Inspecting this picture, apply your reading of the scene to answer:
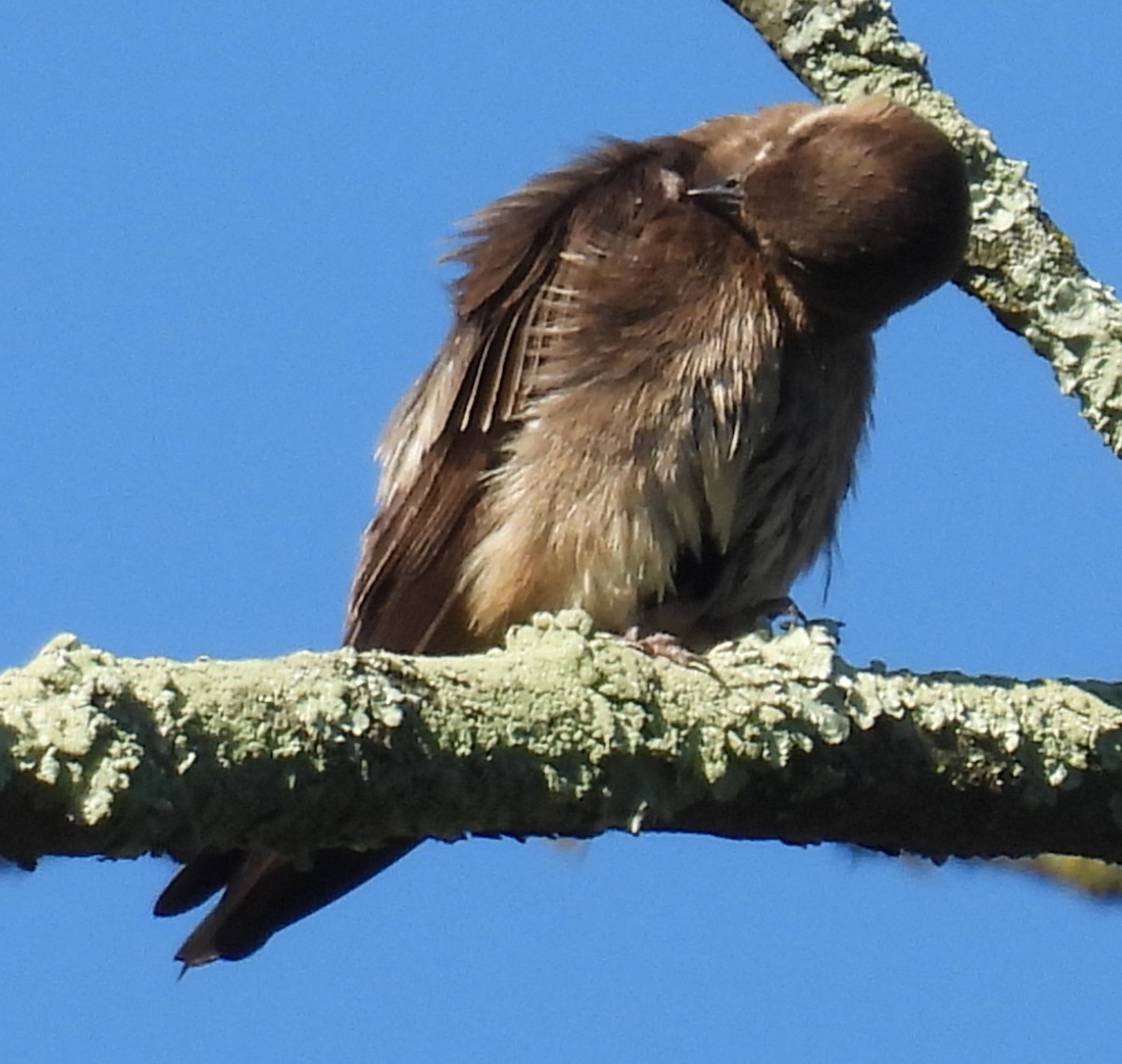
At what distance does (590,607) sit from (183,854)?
1950 mm

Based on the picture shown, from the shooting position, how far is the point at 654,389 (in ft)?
13.3

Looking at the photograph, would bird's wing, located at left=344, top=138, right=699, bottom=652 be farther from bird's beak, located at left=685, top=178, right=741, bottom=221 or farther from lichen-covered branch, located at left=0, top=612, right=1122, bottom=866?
lichen-covered branch, located at left=0, top=612, right=1122, bottom=866

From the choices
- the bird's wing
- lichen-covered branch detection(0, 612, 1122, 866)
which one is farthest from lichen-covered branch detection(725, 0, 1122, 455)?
lichen-covered branch detection(0, 612, 1122, 866)

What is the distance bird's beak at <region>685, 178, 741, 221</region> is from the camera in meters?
4.25

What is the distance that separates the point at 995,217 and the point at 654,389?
2.27 feet

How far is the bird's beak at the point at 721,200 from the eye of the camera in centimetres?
425

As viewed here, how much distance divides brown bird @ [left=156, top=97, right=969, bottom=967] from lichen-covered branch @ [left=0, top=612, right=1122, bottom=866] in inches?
35.1

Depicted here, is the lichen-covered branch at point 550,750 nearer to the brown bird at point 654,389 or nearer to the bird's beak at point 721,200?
the brown bird at point 654,389

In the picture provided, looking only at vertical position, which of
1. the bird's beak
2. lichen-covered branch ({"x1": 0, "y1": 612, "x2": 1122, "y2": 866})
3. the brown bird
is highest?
the bird's beak

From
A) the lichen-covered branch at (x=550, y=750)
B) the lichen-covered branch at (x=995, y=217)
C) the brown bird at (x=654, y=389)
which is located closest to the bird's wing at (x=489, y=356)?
the brown bird at (x=654, y=389)

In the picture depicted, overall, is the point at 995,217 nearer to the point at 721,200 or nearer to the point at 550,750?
the point at 721,200

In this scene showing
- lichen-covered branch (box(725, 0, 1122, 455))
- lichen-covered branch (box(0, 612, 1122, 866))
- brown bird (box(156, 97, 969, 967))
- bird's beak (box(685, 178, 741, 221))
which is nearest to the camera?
lichen-covered branch (box(0, 612, 1122, 866))

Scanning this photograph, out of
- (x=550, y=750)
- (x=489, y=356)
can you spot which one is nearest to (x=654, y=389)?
(x=489, y=356)

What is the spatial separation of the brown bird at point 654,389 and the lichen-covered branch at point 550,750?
892mm
